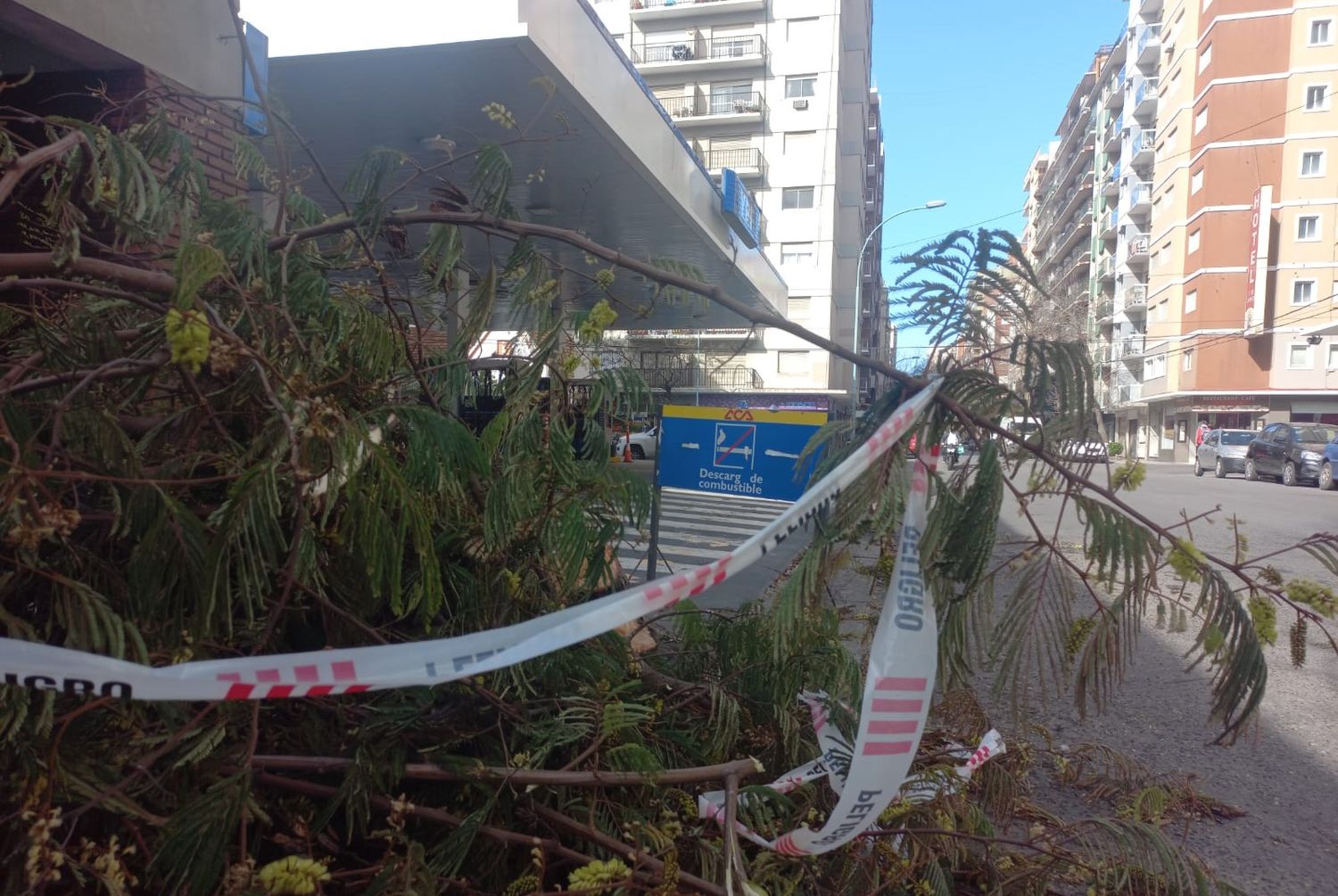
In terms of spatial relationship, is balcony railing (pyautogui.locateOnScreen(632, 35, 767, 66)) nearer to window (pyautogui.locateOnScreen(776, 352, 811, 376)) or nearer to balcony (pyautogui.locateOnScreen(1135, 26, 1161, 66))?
window (pyautogui.locateOnScreen(776, 352, 811, 376))

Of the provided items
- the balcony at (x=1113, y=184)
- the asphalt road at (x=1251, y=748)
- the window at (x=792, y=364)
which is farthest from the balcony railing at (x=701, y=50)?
the asphalt road at (x=1251, y=748)

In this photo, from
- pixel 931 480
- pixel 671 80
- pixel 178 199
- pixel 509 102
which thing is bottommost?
pixel 931 480

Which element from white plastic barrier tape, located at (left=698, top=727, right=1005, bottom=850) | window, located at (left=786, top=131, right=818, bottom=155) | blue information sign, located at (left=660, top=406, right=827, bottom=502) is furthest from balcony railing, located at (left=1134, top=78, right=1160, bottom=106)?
white plastic barrier tape, located at (left=698, top=727, right=1005, bottom=850)

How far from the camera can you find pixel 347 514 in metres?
1.61

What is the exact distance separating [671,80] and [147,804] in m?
48.7

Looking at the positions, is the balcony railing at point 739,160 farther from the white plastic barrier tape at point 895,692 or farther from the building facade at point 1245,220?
the white plastic barrier tape at point 895,692

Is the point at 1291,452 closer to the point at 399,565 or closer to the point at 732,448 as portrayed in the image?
the point at 732,448

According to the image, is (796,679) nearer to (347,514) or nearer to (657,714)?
(657,714)

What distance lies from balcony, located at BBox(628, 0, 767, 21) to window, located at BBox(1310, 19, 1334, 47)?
25.2 m

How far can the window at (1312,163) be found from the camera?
39.2 metres

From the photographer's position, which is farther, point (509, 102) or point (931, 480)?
point (509, 102)

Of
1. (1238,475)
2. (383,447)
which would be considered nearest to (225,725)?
(383,447)

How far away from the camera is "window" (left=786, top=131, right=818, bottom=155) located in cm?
4328

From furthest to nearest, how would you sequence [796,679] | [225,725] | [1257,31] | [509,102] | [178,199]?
[1257,31], [509,102], [796,679], [178,199], [225,725]
